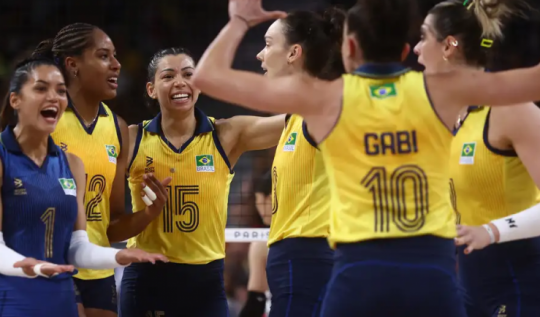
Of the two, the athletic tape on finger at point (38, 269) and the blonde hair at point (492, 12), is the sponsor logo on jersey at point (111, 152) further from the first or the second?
the blonde hair at point (492, 12)

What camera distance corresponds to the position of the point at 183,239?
4.94m

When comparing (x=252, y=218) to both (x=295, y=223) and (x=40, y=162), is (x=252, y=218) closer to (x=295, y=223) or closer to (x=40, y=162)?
(x=295, y=223)

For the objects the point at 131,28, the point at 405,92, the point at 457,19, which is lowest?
the point at 405,92

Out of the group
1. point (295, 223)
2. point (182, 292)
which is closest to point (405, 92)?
point (295, 223)

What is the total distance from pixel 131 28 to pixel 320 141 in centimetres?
1058

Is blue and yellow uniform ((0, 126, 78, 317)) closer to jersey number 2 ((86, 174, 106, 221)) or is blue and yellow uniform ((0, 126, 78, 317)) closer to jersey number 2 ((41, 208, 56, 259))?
jersey number 2 ((41, 208, 56, 259))

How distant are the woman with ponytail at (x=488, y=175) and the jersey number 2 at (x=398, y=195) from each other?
0.99 meters

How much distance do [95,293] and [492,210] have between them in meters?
2.33

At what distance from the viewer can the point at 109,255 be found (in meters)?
3.89

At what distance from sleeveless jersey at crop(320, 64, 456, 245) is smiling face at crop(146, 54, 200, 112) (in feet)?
7.14

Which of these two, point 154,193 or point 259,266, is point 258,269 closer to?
point 259,266

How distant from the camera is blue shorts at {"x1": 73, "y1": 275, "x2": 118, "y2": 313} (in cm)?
469

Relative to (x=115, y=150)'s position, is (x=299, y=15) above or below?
above

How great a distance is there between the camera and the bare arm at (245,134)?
5.05 metres
